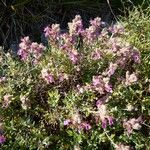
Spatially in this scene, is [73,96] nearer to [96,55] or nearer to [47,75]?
[47,75]

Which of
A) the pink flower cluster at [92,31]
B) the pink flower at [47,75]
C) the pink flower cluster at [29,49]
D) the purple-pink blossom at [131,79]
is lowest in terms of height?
the purple-pink blossom at [131,79]

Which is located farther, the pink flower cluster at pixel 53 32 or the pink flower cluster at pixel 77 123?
the pink flower cluster at pixel 53 32

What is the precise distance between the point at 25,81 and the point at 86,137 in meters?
0.47

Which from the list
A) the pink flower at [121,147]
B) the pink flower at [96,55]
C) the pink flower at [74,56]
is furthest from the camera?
the pink flower at [96,55]

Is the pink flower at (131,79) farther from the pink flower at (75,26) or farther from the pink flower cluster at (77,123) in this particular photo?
the pink flower at (75,26)

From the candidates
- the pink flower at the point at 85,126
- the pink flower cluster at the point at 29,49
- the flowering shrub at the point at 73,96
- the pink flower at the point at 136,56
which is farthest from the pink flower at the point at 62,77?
the pink flower at the point at 136,56

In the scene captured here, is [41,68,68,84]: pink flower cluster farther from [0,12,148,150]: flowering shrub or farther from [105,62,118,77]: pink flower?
[105,62,118,77]: pink flower

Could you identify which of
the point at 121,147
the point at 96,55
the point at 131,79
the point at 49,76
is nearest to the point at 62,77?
the point at 49,76

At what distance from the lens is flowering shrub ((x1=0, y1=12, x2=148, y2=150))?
2.61m

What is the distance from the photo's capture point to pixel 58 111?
273 centimetres

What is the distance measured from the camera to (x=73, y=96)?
2676mm

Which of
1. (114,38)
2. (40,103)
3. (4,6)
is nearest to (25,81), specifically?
(40,103)

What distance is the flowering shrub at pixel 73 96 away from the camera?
2.61 meters

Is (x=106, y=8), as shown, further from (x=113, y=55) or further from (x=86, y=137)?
(x=86, y=137)
